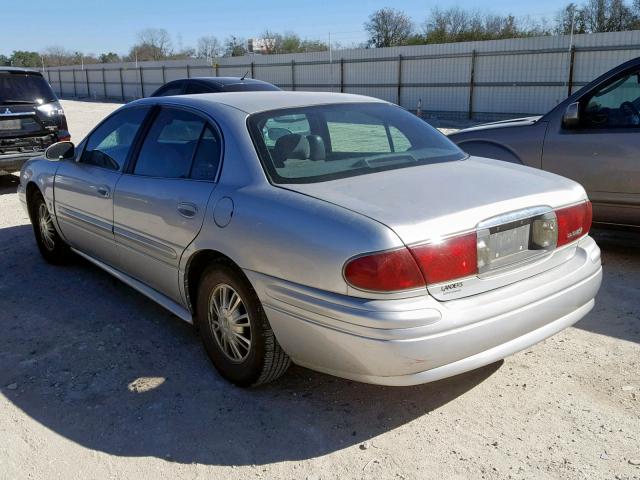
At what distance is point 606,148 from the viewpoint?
5.23m

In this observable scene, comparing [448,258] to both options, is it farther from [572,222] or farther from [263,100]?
[263,100]

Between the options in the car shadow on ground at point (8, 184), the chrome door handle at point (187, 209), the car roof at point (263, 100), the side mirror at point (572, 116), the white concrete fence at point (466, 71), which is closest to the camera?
the chrome door handle at point (187, 209)

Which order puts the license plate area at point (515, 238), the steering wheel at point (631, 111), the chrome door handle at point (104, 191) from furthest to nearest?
the steering wheel at point (631, 111) → the chrome door handle at point (104, 191) → the license plate area at point (515, 238)

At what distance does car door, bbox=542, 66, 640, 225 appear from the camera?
202 inches

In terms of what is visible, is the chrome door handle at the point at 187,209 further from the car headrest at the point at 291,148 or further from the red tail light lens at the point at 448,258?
the red tail light lens at the point at 448,258

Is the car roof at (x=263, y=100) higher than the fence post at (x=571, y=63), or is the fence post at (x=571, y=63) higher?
the fence post at (x=571, y=63)

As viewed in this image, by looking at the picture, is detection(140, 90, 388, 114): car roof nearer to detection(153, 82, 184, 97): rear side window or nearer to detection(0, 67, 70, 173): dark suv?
detection(0, 67, 70, 173): dark suv

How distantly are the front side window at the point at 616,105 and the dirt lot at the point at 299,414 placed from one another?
183 centimetres

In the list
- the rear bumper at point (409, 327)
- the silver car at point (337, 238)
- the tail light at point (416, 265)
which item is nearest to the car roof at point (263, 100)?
the silver car at point (337, 238)

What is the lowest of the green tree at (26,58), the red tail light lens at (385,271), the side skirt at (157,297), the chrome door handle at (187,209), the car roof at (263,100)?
the side skirt at (157,297)

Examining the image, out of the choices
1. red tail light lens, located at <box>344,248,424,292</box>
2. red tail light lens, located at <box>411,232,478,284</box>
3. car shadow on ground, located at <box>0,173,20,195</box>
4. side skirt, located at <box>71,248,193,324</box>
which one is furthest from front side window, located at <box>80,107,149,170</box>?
car shadow on ground, located at <box>0,173,20,195</box>

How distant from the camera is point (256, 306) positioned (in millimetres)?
3109

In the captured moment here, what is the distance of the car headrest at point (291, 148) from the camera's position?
3355 mm

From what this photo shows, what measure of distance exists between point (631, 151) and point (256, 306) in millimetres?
3663
